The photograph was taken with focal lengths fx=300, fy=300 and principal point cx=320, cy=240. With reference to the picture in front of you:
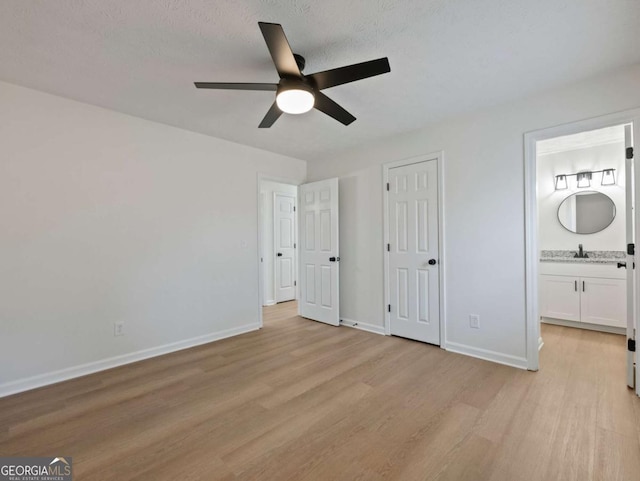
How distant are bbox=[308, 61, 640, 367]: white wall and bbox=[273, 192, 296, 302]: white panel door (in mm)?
2746

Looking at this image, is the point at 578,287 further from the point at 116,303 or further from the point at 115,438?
the point at 116,303

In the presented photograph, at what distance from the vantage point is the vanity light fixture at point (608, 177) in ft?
12.8

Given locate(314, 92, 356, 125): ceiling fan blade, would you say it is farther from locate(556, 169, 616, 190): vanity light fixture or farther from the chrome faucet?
the chrome faucet

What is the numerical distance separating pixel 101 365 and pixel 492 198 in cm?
411

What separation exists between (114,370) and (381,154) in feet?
12.3

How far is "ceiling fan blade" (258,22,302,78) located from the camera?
1.44 m

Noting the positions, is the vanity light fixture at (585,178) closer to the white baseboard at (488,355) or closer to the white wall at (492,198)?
the white wall at (492,198)

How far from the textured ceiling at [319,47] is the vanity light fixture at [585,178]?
228 centimetres

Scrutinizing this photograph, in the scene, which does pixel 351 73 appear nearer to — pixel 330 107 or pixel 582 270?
pixel 330 107

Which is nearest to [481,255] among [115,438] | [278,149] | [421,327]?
[421,327]

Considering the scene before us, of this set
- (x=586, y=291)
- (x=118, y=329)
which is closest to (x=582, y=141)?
(x=586, y=291)

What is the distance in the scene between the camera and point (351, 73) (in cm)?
179

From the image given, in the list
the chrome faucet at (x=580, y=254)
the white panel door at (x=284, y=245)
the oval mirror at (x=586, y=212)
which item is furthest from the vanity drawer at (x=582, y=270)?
the white panel door at (x=284, y=245)

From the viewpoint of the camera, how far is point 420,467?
1.61m
